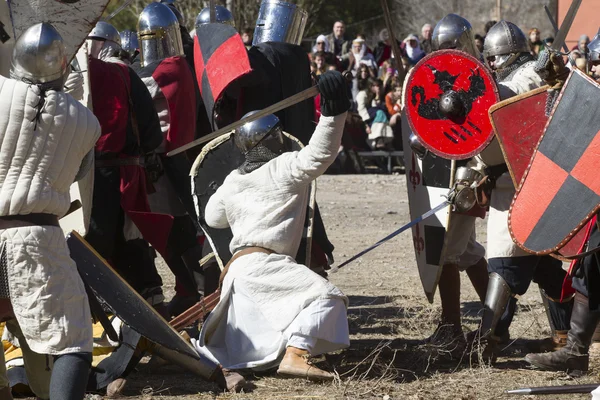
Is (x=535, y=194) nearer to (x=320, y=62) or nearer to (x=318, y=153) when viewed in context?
(x=318, y=153)

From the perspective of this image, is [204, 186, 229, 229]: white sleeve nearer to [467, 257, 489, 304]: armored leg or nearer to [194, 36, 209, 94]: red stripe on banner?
[194, 36, 209, 94]: red stripe on banner

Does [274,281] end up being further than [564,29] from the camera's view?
Yes

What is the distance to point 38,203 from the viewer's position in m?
4.10

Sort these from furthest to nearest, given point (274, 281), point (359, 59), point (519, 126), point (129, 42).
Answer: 1. point (359, 59)
2. point (129, 42)
3. point (274, 281)
4. point (519, 126)

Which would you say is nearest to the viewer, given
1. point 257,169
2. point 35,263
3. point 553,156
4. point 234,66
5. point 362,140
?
point 35,263

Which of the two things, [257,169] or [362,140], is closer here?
[257,169]

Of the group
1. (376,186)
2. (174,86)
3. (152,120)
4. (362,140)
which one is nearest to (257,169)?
(152,120)

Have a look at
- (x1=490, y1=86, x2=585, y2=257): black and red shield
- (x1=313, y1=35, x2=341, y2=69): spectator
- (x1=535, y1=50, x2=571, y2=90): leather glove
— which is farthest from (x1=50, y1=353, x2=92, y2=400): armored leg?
(x1=313, y1=35, x2=341, y2=69): spectator

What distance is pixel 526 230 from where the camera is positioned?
450 cm

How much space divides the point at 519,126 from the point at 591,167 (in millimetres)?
571

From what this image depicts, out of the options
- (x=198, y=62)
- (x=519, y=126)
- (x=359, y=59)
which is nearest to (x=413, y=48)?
(x=359, y=59)

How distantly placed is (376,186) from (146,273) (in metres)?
7.73

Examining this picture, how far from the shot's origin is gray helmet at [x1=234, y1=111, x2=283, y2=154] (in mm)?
5375

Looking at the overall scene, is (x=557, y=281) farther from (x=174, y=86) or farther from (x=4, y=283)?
(x=4, y=283)
